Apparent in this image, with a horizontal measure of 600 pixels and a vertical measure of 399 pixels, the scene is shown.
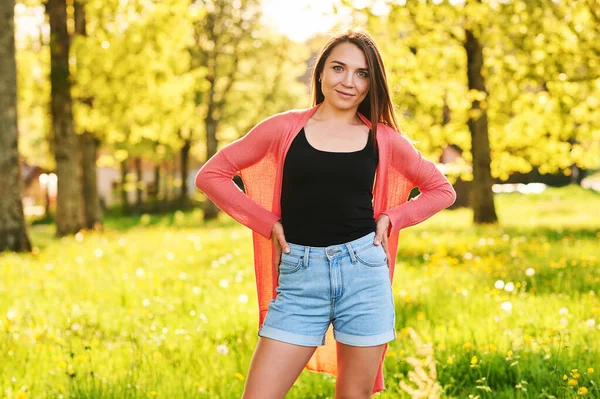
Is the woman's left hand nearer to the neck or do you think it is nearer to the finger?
the finger

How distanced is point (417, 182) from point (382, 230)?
0.43 metres

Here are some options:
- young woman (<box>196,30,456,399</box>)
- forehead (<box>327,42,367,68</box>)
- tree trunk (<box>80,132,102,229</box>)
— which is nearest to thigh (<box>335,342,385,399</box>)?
young woman (<box>196,30,456,399</box>)

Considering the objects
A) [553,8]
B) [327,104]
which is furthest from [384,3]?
[327,104]

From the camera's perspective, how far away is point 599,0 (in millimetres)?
11945

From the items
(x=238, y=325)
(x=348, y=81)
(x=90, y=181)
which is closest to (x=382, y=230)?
(x=348, y=81)

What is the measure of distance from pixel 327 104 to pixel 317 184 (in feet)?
1.55

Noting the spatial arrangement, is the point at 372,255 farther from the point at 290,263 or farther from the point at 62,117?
the point at 62,117

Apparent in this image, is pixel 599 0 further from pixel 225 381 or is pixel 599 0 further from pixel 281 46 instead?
pixel 281 46

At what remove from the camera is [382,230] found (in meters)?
3.39

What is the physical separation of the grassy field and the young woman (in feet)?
1.61

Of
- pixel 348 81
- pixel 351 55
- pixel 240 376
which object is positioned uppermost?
pixel 351 55

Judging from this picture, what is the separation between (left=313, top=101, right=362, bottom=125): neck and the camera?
3.52 meters

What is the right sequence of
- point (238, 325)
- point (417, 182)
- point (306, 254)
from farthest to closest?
point (238, 325) → point (417, 182) → point (306, 254)

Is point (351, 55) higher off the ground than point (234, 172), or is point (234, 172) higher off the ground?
point (351, 55)
